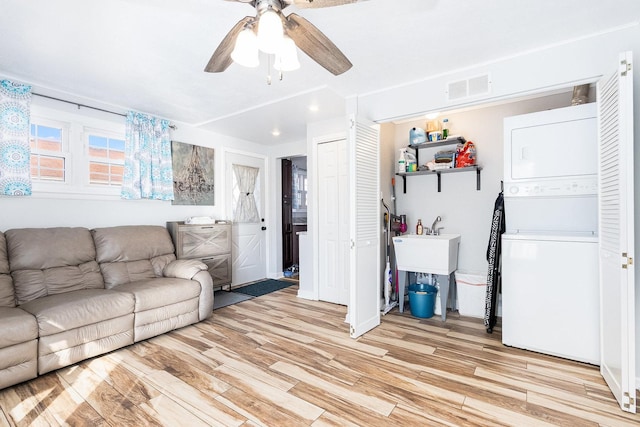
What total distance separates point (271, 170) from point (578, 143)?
4263 mm

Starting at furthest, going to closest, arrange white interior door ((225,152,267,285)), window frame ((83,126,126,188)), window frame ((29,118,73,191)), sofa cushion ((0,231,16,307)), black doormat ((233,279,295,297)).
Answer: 1. white interior door ((225,152,267,285))
2. black doormat ((233,279,295,297))
3. window frame ((83,126,126,188))
4. window frame ((29,118,73,191))
5. sofa cushion ((0,231,16,307))

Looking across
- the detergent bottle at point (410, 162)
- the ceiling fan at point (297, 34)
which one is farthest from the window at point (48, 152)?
the detergent bottle at point (410, 162)

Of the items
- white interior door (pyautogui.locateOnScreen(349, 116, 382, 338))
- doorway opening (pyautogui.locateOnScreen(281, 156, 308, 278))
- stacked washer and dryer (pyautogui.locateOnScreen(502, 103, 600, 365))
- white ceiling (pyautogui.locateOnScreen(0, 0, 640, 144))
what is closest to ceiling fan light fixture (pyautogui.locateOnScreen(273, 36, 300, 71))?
white ceiling (pyautogui.locateOnScreen(0, 0, 640, 144))

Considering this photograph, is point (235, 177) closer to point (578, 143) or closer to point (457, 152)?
point (457, 152)

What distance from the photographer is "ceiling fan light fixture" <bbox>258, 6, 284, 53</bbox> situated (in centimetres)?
140

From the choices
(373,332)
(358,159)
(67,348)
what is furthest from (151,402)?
(358,159)

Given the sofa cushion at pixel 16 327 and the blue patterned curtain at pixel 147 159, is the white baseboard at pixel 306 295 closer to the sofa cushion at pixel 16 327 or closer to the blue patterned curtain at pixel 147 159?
the blue patterned curtain at pixel 147 159

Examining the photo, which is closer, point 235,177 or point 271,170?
point 235,177

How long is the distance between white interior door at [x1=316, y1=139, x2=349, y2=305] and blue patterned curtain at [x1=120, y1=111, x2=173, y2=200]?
203 cm

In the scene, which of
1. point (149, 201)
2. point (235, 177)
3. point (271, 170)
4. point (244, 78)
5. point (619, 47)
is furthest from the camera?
point (271, 170)

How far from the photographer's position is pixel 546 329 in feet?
7.95

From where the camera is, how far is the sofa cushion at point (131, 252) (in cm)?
317

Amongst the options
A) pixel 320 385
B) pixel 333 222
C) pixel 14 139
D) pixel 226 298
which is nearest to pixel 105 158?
pixel 14 139

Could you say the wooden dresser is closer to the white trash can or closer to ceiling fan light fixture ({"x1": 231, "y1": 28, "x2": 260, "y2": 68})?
ceiling fan light fixture ({"x1": 231, "y1": 28, "x2": 260, "y2": 68})
